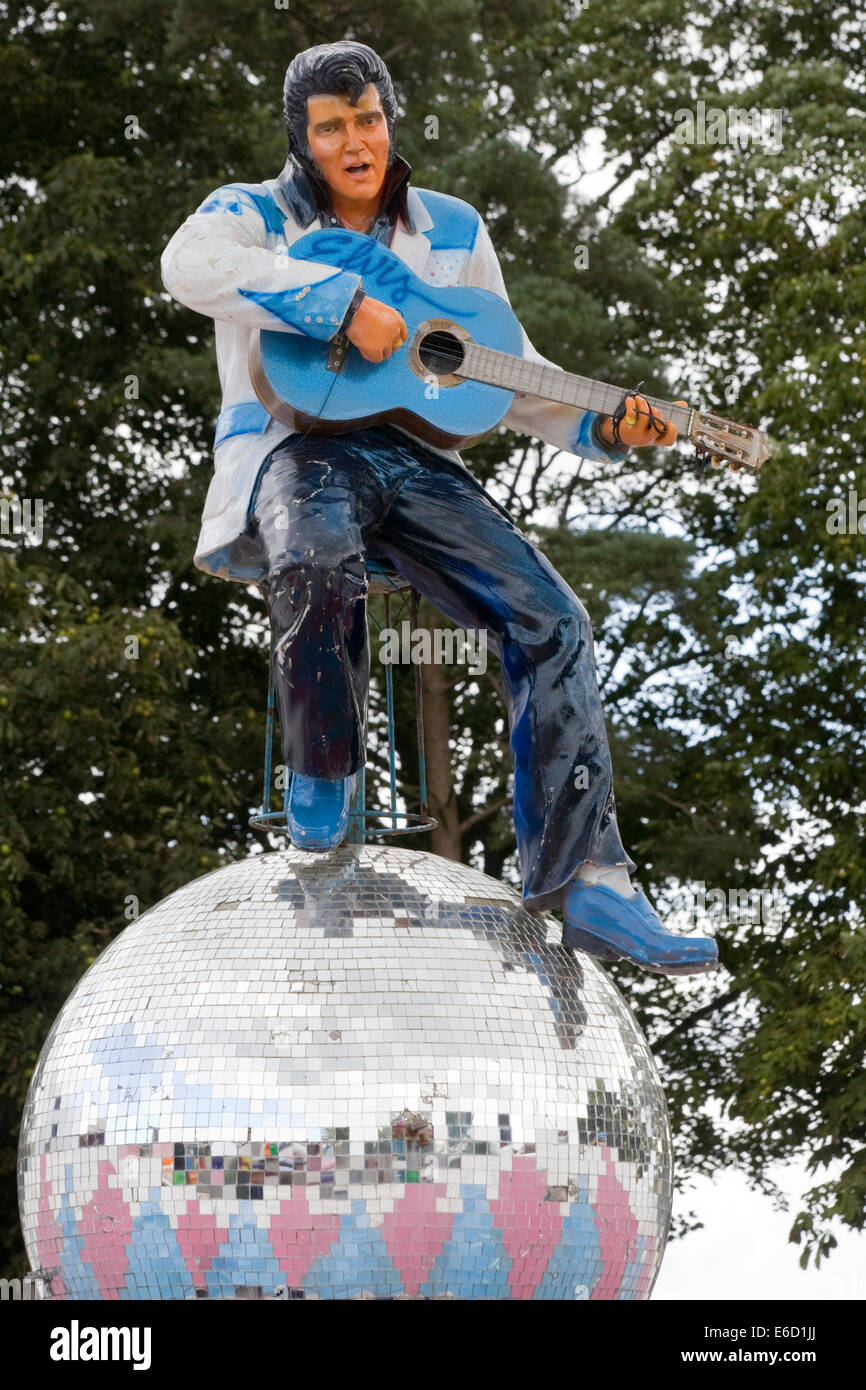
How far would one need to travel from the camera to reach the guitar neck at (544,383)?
5430 millimetres

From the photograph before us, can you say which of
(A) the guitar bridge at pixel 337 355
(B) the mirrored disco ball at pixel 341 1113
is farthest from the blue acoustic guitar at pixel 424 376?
(B) the mirrored disco ball at pixel 341 1113

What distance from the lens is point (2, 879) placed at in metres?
12.7

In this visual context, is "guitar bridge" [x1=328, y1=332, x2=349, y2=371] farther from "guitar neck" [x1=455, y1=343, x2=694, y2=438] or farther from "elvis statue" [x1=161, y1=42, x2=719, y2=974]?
"guitar neck" [x1=455, y1=343, x2=694, y2=438]

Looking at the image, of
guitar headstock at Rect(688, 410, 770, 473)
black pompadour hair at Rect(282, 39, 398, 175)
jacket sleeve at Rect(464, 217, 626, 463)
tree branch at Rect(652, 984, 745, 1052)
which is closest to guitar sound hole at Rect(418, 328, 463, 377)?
jacket sleeve at Rect(464, 217, 626, 463)

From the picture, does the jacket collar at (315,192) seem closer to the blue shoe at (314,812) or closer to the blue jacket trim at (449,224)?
the blue jacket trim at (449,224)

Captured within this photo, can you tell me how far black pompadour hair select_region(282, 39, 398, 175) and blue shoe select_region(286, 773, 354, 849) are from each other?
5.25 feet

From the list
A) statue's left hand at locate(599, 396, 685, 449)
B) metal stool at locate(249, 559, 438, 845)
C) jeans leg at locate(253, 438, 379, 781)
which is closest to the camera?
jeans leg at locate(253, 438, 379, 781)

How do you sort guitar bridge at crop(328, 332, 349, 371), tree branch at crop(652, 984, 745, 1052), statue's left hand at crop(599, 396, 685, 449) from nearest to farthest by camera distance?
guitar bridge at crop(328, 332, 349, 371), statue's left hand at crop(599, 396, 685, 449), tree branch at crop(652, 984, 745, 1052)

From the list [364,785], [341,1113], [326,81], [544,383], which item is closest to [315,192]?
[326,81]

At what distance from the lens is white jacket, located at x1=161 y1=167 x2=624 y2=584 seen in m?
5.12

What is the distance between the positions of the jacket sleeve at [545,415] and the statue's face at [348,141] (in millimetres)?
399

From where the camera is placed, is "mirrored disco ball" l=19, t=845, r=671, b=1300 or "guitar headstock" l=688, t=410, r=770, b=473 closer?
"mirrored disco ball" l=19, t=845, r=671, b=1300

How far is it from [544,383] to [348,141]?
0.80 metres

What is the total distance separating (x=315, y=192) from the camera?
18.0ft
